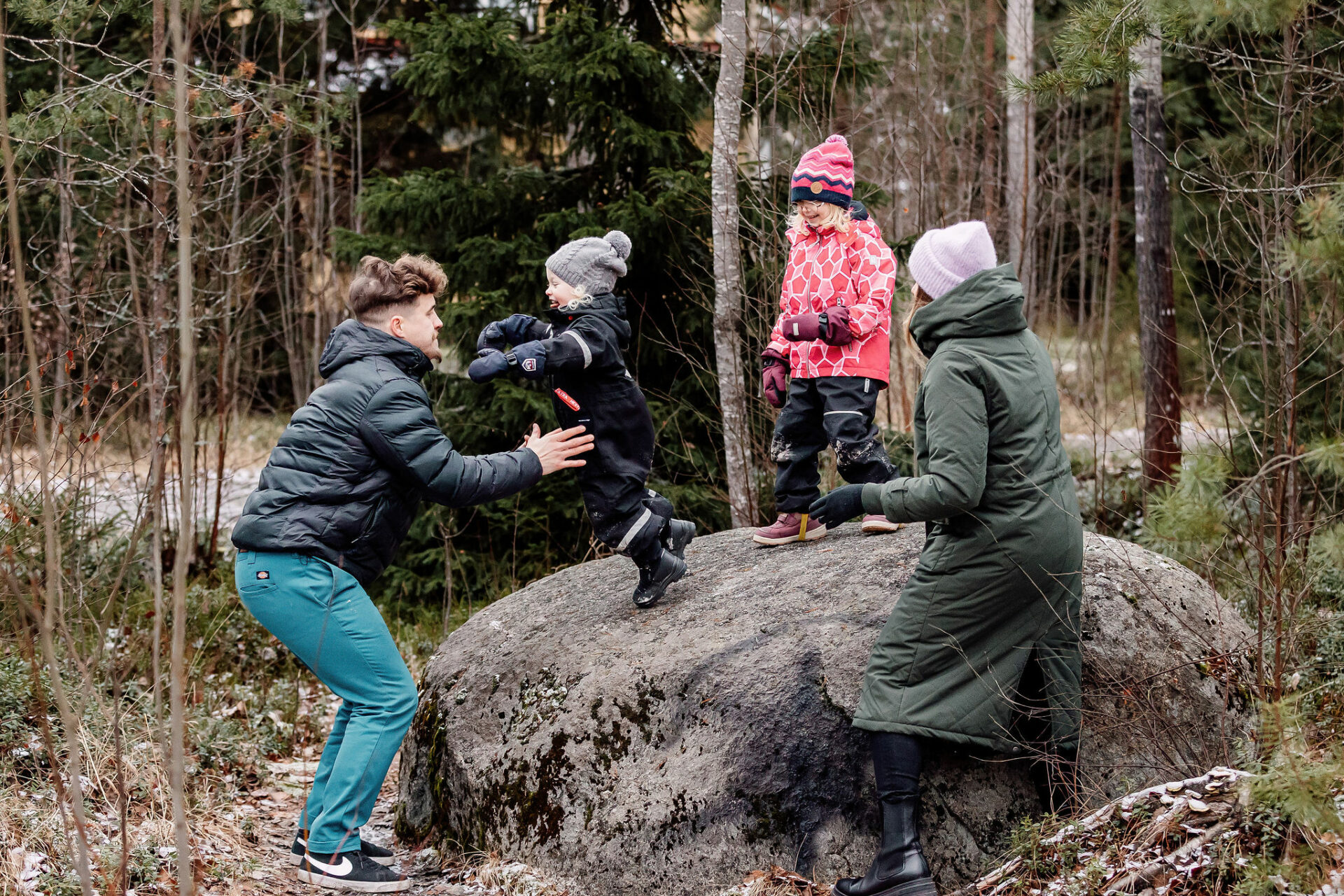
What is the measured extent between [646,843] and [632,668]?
0.64m

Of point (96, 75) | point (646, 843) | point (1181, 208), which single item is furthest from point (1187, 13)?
point (1181, 208)

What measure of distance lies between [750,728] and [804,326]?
1738mm

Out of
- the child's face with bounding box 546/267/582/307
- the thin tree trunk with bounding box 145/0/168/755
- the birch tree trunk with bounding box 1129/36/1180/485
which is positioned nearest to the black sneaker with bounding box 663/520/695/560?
the child's face with bounding box 546/267/582/307

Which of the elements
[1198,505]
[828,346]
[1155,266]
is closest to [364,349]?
[828,346]

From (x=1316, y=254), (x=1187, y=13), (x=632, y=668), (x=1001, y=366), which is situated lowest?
(x=632, y=668)

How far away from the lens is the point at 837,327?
466cm

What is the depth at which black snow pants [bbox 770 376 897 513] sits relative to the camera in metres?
4.78

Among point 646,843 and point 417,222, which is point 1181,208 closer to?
point 417,222

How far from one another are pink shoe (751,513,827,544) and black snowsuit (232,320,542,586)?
1480 mm

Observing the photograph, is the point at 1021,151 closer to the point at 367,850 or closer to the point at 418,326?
the point at 418,326

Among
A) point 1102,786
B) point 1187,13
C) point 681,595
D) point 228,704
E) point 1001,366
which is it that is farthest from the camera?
point 228,704

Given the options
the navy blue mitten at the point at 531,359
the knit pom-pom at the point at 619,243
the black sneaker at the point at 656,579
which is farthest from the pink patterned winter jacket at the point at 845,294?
the navy blue mitten at the point at 531,359

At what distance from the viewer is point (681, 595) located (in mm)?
4578

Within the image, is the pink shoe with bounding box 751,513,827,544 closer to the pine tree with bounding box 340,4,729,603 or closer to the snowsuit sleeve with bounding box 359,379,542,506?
the snowsuit sleeve with bounding box 359,379,542,506
